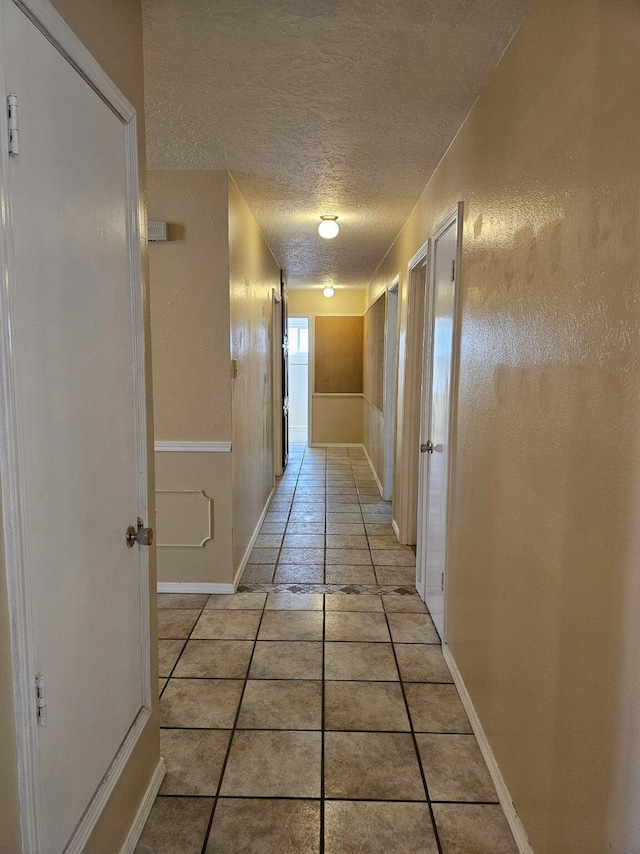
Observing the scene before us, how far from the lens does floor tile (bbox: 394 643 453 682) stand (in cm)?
251

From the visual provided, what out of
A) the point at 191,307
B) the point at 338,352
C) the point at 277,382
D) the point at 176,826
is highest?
the point at 191,307

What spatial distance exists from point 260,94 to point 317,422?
6.71 meters

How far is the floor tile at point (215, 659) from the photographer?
2518mm

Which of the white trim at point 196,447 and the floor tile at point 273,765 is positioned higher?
the white trim at point 196,447

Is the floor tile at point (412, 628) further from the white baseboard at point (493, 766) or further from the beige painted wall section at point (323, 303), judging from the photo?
the beige painted wall section at point (323, 303)

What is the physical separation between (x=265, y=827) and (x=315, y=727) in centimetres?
49

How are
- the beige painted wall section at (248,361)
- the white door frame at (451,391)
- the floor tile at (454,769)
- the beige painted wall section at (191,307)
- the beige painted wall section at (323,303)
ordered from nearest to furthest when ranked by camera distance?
the floor tile at (454,769) → the white door frame at (451,391) → the beige painted wall section at (191,307) → the beige painted wall section at (248,361) → the beige painted wall section at (323,303)

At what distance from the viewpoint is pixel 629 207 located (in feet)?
3.51

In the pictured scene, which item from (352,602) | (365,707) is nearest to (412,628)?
(352,602)

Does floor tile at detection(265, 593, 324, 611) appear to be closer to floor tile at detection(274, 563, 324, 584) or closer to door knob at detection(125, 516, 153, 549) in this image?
floor tile at detection(274, 563, 324, 584)

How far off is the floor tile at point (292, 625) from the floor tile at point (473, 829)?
116 cm

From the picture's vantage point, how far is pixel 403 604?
3240 millimetres

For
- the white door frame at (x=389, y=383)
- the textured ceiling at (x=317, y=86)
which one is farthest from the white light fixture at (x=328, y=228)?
Result: the white door frame at (x=389, y=383)

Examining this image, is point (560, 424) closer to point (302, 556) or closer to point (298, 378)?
point (302, 556)
